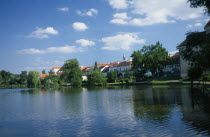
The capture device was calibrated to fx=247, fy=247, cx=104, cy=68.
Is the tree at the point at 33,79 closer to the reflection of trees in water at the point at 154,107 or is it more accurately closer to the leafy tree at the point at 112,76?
the leafy tree at the point at 112,76

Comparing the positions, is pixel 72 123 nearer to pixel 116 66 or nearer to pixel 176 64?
pixel 176 64

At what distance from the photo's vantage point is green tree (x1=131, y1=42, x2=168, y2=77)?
254ft

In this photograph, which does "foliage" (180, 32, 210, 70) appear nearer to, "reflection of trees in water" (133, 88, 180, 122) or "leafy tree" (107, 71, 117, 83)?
"reflection of trees in water" (133, 88, 180, 122)

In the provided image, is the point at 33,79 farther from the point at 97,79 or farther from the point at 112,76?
the point at 97,79

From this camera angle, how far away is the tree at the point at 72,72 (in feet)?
311

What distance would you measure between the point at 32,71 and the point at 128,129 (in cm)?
11424

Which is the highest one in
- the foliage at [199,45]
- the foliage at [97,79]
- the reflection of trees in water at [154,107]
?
the foliage at [199,45]

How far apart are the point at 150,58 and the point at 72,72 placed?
3669cm

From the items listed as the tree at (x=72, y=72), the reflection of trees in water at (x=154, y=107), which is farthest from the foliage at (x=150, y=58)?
the reflection of trees in water at (x=154, y=107)

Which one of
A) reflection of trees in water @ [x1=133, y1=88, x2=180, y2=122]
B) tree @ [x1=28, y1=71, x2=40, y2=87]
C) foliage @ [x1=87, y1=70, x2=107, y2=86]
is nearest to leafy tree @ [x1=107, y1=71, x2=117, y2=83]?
foliage @ [x1=87, y1=70, x2=107, y2=86]

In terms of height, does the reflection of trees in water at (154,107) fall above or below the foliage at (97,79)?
below

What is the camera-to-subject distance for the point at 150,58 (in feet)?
252

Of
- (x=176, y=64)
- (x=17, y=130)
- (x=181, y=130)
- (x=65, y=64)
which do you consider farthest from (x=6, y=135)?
(x=65, y=64)

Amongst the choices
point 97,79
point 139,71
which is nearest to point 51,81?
point 97,79
